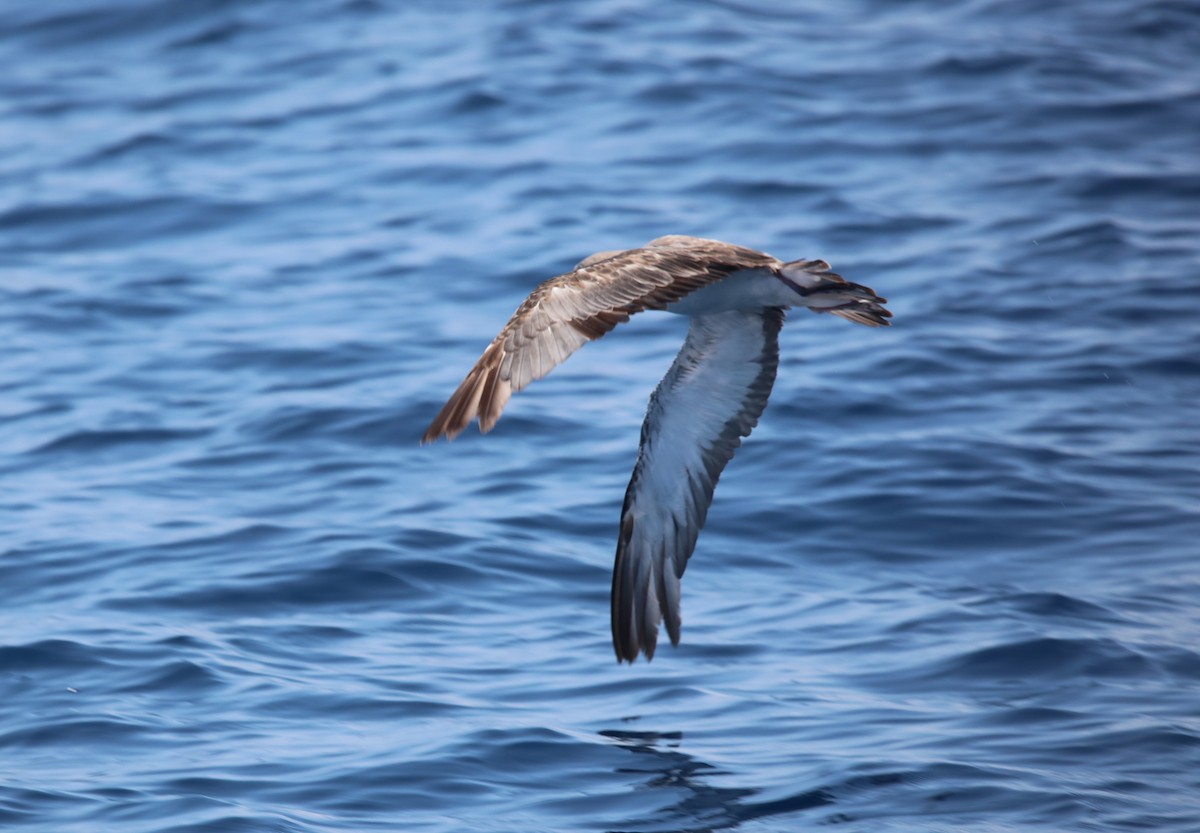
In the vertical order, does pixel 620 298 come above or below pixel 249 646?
above

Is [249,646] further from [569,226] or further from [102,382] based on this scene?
[569,226]

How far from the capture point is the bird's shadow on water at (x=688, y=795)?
6.56 metres

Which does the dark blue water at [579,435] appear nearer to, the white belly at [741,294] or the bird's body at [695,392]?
the bird's body at [695,392]

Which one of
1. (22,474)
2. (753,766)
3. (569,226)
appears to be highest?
(569,226)

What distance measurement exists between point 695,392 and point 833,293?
3.91ft

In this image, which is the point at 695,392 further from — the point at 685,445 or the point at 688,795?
the point at 688,795

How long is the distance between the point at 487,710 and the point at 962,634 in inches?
101

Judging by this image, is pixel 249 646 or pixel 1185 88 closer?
pixel 249 646

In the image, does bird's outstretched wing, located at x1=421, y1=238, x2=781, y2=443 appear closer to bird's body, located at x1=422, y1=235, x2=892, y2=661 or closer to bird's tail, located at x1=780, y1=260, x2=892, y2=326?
bird's body, located at x1=422, y1=235, x2=892, y2=661

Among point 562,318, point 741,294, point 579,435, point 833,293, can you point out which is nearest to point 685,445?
point 741,294

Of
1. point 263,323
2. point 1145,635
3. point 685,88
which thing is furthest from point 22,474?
point 685,88

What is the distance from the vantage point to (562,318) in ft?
19.7

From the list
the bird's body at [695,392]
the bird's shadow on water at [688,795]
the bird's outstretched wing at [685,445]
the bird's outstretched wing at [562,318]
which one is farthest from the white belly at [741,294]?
the bird's shadow on water at [688,795]

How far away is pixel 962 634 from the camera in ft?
27.1
